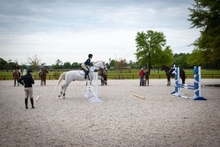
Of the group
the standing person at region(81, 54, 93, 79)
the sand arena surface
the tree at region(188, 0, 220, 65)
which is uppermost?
the tree at region(188, 0, 220, 65)

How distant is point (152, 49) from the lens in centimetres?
5459

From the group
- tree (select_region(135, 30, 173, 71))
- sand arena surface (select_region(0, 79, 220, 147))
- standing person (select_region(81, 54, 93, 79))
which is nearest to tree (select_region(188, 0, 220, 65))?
standing person (select_region(81, 54, 93, 79))

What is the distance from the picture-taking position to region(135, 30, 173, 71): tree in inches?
2131

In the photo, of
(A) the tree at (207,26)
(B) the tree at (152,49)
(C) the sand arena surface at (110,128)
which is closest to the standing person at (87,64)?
(C) the sand arena surface at (110,128)

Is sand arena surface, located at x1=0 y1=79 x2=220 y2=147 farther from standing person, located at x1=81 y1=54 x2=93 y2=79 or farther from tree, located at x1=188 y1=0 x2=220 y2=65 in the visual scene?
tree, located at x1=188 y1=0 x2=220 y2=65

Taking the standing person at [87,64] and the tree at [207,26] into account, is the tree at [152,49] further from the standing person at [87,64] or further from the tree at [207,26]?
the standing person at [87,64]

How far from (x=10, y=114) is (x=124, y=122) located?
498 cm

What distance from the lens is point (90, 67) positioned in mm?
13406

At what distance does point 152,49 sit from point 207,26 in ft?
111

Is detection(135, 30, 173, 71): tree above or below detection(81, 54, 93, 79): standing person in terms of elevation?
above

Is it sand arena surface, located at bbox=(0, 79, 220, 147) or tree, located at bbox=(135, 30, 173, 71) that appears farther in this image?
tree, located at bbox=(135, 30, 173, 71)

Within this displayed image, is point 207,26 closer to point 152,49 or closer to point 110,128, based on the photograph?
point 110,128

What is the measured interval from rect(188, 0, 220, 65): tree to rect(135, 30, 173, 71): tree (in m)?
31.7

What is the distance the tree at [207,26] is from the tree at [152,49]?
3174cm
